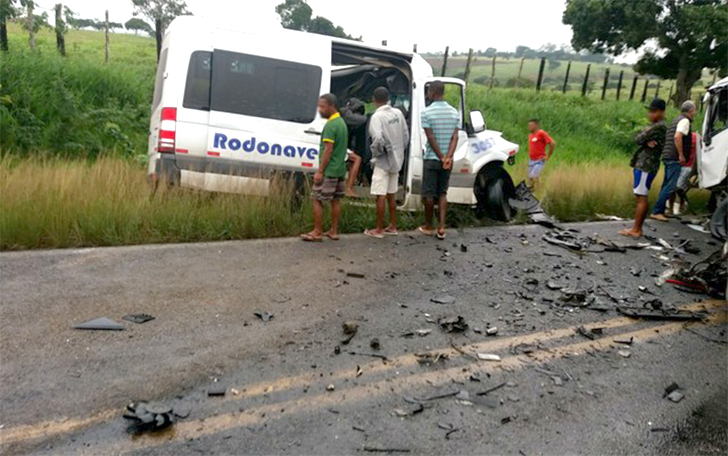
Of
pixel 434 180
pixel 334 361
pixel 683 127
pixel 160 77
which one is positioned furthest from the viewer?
pixel 683 127

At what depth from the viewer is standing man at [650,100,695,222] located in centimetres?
931

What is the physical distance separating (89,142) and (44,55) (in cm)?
289

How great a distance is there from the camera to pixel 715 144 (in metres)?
9.79

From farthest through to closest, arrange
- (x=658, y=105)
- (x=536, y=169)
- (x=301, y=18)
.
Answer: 1. (x=301, y=18)
2. (x=536, y=169)
3. (x=658, y=105)

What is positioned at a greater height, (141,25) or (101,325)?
(141,25)

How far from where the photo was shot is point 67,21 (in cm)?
1205

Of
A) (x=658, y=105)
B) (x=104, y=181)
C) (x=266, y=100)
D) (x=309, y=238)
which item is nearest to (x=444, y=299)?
(x=309, y=238)

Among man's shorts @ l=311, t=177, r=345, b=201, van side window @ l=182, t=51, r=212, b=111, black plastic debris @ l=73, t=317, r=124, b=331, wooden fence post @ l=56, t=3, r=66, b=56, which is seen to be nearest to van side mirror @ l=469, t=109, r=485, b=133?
man's shorts @ l=311, t=177, r=345, b=201

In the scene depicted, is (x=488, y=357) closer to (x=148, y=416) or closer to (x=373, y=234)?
(x=148, y=416)

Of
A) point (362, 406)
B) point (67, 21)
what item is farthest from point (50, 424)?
point (67, 21)

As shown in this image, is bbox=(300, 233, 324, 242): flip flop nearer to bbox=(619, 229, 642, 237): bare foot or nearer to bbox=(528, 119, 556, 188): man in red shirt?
bbox=(619, 229, 642, 237): bare foot

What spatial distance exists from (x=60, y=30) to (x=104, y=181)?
7.09 m

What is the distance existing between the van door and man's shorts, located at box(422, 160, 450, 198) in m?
1.44

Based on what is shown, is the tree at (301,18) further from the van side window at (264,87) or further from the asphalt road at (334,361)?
→ the asphalt road at (334,361)
